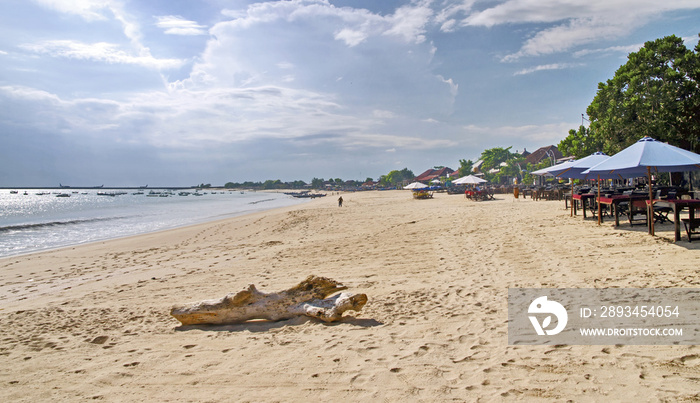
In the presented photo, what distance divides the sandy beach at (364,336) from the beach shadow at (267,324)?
→ 0.03 m

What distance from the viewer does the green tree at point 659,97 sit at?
1482 centimetres

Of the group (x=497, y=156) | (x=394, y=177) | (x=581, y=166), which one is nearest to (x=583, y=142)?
(x=581, y=166)

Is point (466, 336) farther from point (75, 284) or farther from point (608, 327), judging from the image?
point (75, 284)

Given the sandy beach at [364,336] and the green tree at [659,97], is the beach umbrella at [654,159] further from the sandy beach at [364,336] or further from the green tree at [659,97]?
the green tree at [659,97]

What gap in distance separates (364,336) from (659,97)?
59.9 ft

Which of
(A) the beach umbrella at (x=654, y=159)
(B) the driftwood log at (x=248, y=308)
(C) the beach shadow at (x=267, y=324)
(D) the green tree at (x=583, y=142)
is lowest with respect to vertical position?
(C) the beach shadow at (x=267, y=324)

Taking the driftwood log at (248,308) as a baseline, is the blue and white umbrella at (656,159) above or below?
above

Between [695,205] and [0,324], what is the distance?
11.4 meters

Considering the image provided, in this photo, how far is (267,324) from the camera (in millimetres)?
4457

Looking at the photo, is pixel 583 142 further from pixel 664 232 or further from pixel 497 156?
pixel 497 156

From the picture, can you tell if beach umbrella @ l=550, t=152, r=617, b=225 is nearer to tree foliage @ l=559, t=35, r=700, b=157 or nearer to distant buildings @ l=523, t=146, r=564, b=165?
tree foliage @ l=559, t=35, r=700, b=157

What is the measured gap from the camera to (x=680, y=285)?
173 inches

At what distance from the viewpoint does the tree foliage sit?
1483cm

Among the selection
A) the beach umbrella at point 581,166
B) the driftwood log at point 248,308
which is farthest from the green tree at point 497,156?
the driftwood log at point 248,308
